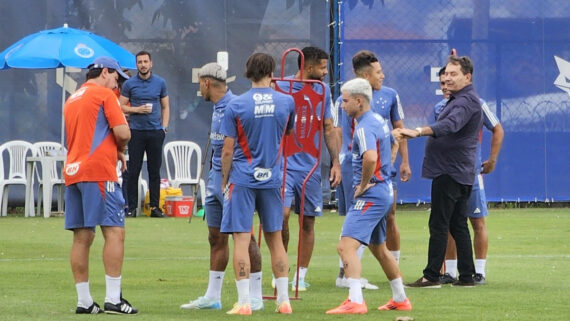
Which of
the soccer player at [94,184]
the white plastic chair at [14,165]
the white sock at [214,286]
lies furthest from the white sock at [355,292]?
the white plastic chair at [14,165]

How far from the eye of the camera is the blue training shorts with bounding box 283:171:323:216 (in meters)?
11.4

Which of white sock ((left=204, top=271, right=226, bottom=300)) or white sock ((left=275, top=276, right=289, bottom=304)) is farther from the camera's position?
white sock ((left=204, top=271, right=226, bottom=300))

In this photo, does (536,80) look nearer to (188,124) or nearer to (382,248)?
(188,124)

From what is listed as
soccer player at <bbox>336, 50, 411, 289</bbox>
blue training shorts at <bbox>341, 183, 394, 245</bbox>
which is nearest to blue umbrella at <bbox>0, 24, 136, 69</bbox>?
soccer player at <bbox>336, 50, 411, 289</bbox>

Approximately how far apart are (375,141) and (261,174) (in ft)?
2.77

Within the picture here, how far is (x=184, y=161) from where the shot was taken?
71.6 ft

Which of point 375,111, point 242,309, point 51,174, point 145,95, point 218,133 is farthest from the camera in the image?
point 51,174

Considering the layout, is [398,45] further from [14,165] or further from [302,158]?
[302,158]

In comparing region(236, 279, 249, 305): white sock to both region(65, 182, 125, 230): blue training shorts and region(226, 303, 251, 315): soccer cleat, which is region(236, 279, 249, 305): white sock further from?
region(65, 182, 125, 230): blue training shorts

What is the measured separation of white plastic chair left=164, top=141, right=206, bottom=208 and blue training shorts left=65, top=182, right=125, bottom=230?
12.0m

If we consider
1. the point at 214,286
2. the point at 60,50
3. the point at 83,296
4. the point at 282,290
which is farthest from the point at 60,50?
the point at 282,290

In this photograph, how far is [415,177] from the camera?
21.8 meters

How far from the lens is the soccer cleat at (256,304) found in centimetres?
975

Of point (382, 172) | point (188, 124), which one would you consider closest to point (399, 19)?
point (188, 124)
